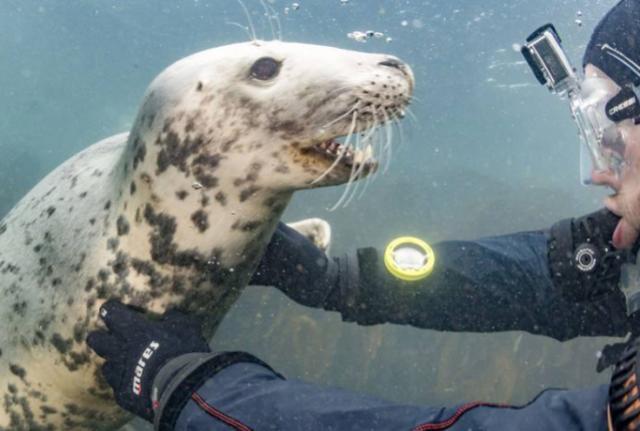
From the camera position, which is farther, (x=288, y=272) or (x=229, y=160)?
(x=288, y=272)

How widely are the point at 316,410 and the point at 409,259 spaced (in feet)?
5.56

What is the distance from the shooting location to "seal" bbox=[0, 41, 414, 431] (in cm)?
202

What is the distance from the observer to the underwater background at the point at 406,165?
9125mm

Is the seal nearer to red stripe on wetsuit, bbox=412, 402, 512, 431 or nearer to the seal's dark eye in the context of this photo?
Result: the seal's dark eye

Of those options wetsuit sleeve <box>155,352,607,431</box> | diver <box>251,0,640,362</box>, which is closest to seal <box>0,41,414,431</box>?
wetsuit sleeve <box>155,352,607,431</box>

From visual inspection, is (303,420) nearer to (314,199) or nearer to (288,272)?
(288,272)

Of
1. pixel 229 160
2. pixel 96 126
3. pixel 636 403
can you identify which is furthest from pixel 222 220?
pixel 96 126

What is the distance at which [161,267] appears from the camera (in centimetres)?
220

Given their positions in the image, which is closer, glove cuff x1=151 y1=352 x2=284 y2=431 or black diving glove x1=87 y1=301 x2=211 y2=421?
glove cuff x1=151 y1=352 x2=284 y2=431

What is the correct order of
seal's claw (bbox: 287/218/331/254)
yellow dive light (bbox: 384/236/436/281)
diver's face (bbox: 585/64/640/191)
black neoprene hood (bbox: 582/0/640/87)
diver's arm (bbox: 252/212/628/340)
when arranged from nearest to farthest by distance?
diver's face (bbox: 585/64/640/191)
black neoprene hood (bbox: 582/0/640/87)
diver's arm (bbox: 252/212/628/340)
yellow dive light (bbox: 384/236/436/281)
seal's claw (bbox: 287/218/331/254)

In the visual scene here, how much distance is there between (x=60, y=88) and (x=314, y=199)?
2259 inches

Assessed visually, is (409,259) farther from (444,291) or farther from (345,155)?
(345,155)

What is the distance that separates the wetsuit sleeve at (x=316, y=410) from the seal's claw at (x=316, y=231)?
5.45ft

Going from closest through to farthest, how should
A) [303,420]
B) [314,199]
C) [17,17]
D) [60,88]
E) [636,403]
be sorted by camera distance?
[636,403] < [303,420] < [314,199] < [17,17] < [60,88]
